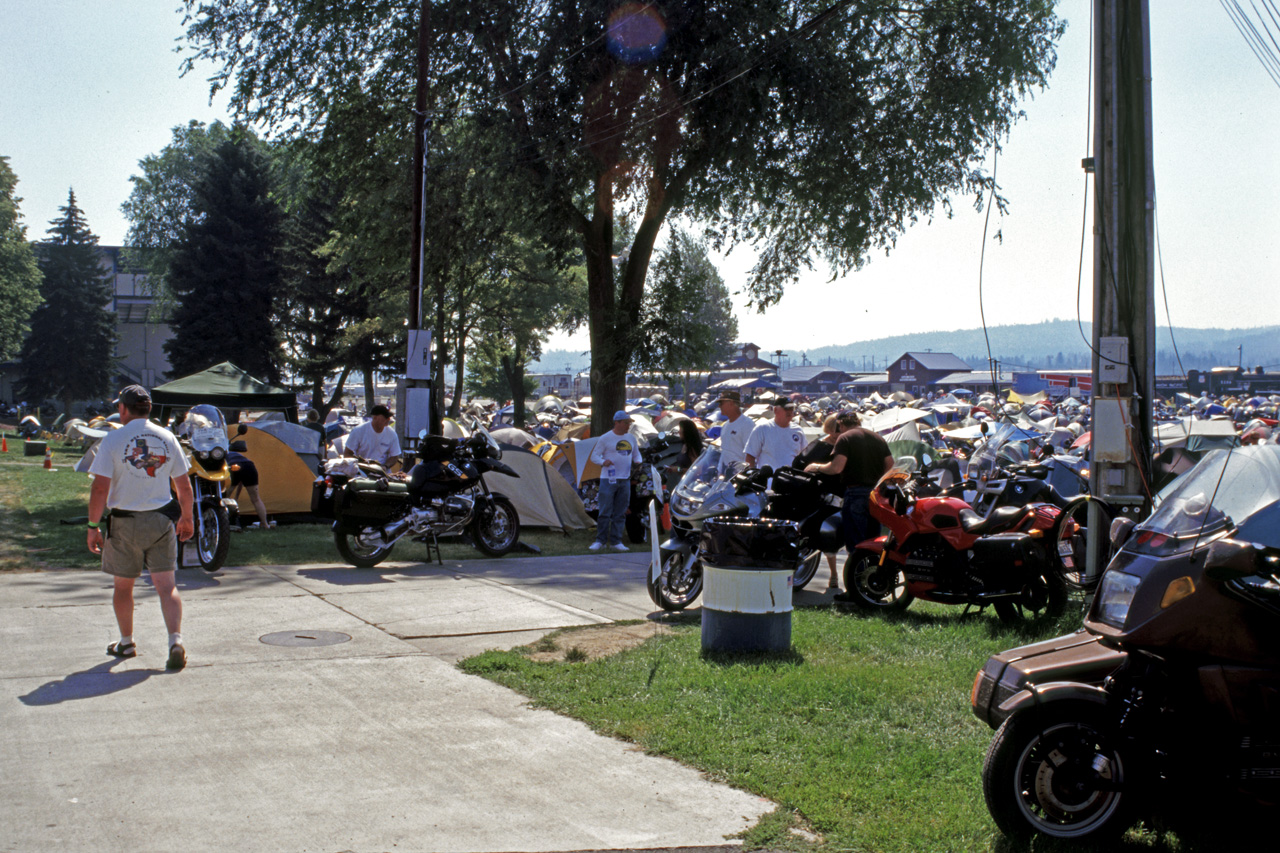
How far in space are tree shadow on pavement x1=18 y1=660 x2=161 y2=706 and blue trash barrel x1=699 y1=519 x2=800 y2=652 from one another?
3532mm

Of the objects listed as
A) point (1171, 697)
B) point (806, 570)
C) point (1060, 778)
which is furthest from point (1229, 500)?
point (806, 570)

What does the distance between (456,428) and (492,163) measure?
1257cm

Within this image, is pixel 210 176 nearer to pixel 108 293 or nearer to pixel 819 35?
pixel 108 293

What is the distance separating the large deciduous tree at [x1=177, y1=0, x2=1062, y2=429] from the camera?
16.6 m

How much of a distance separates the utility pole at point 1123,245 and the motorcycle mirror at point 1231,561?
4070mm

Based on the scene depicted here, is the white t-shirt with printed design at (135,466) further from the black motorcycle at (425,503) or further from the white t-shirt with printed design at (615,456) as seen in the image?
the white t-shirt with printed design at (615,456)

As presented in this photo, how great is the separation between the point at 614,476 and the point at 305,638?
633 centimetres

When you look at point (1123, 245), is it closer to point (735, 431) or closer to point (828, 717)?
point (828, 717)

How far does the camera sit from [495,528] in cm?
1221

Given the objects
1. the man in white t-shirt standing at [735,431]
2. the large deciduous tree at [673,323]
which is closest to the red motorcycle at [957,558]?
the man in white t-shirt standing at [735,431]

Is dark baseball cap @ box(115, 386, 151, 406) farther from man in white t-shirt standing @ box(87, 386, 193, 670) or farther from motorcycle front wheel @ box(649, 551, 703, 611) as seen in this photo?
motorcycle front wheel @ box(649, 551, 703, 611)

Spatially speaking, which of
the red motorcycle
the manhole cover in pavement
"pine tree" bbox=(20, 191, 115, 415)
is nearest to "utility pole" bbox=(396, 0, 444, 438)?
the manhole cover in pavement

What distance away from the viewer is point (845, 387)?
402ft

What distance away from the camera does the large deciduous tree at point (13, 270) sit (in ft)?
161
